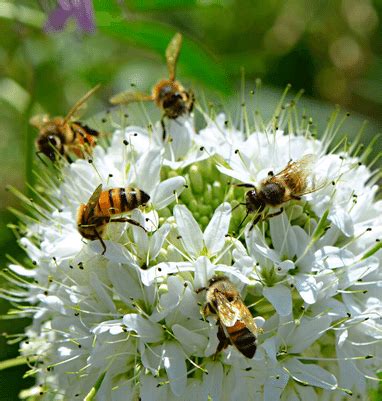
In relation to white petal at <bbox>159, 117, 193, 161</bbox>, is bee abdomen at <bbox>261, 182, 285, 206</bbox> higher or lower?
lower

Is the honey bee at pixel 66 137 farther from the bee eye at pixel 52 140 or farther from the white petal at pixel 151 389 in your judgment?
the white petal at pixel 151 389

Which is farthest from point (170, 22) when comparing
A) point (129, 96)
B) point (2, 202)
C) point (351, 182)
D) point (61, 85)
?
point (351, 182)

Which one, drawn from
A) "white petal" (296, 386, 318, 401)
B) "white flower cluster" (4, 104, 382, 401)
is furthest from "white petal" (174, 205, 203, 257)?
"white petal" (296, 386, 318, 401)

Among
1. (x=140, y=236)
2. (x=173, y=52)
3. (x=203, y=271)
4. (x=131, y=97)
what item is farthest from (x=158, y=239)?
(x=173, y=52)

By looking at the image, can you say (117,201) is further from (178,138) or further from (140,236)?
(178,138)

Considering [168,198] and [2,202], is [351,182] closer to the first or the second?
[168,198]

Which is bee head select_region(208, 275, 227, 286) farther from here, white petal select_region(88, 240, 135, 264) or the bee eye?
the bee eye
